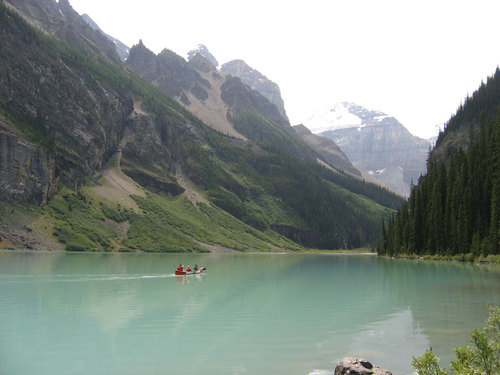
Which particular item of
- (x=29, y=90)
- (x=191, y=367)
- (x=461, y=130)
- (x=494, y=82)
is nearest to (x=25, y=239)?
(x=29, y=90)

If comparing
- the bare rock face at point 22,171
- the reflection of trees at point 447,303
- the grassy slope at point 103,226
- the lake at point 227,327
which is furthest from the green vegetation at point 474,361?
the bare rock face at point 22,171

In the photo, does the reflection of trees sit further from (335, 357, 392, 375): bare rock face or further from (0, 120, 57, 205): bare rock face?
(0, 120, 57, 205): bare rock face

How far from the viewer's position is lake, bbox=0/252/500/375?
18.6 meters

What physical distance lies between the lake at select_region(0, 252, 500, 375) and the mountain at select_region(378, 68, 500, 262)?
40.7 metres

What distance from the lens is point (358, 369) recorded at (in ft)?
45.8

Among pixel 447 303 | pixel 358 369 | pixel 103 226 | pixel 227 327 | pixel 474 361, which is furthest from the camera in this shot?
pixel 103 226

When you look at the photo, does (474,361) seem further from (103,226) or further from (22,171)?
(22,171)

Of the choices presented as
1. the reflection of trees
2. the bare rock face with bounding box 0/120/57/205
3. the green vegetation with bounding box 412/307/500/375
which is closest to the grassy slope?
the bare rock face with bounding box 0/120/57/205

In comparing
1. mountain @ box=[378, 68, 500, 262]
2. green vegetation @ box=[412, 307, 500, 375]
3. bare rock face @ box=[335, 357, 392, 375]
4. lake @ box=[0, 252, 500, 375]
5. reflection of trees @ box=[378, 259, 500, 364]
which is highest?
mountain @ box=[378, 68, 500, 262]

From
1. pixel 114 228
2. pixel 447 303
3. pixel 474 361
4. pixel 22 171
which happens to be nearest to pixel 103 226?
pixel 114 228

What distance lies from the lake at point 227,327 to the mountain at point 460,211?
40.7 metres

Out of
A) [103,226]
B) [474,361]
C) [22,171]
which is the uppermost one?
[22,171]

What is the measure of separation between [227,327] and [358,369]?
13.5 metres

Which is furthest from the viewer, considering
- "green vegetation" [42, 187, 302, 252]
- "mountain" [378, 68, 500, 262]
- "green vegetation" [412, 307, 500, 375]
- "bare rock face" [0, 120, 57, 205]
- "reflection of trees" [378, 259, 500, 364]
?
"green vegetation" [42, 187, 302, 252]
